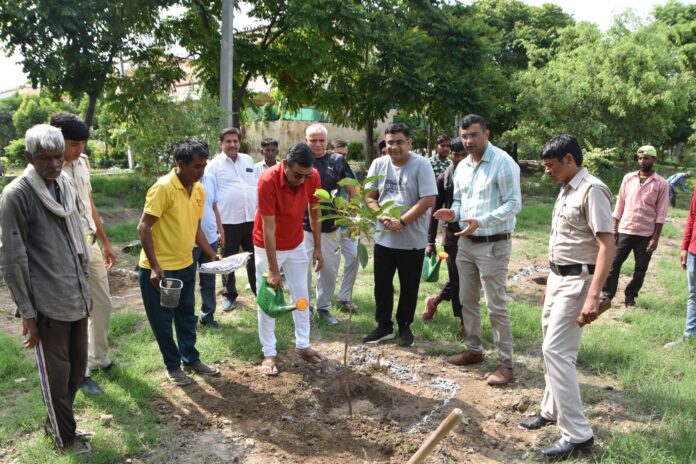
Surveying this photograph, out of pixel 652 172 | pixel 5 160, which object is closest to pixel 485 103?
pixel 652 172

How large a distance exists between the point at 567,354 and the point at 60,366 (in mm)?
3046

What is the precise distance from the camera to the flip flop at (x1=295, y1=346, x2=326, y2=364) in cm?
459

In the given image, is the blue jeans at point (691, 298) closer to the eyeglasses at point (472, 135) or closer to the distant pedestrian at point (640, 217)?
the distant pedestrian at point (640, 217)

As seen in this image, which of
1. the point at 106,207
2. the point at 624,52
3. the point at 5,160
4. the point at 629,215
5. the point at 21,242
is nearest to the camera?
the point at 21,242

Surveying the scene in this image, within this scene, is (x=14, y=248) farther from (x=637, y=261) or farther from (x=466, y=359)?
(x=637, y=261)

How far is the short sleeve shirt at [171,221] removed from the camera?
3812 millimetres

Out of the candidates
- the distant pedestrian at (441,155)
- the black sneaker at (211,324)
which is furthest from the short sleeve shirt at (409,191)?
the black sneaker at (211,324)

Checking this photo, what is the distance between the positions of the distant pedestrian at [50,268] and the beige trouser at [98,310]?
74cm

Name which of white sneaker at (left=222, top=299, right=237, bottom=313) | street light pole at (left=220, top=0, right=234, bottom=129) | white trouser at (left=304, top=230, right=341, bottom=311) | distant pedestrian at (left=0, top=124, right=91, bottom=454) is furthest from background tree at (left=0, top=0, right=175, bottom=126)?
distant pedestrian at (left=0, top=124, right=91, bottom=454)

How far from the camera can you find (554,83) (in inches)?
682

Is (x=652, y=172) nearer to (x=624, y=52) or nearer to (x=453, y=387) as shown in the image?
(x=453, y=387)

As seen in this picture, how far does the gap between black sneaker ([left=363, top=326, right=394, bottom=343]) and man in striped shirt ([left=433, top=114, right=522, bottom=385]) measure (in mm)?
1125

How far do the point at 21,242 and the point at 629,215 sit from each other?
20.6 feet

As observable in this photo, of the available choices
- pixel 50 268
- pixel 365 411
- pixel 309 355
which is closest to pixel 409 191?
pixel 309 355
